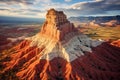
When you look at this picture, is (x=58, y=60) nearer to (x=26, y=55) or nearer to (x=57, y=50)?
(x=57, y=50)

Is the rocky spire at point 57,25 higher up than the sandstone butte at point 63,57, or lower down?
higher up

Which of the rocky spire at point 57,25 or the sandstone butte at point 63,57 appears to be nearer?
the sandstone butte at point 63,57

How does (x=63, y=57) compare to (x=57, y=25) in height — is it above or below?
below

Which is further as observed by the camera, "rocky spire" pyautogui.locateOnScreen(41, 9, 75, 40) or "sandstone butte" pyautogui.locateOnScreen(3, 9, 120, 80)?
"rocky spire" pyautogui.locateOnScreen(41, 9, 75, 40)

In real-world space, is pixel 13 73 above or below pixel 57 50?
below

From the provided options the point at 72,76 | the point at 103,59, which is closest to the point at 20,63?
the point at 72,76

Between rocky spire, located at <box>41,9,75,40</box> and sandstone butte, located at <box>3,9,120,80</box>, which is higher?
rocky spire, located at <box>41,9,75,40</box>
